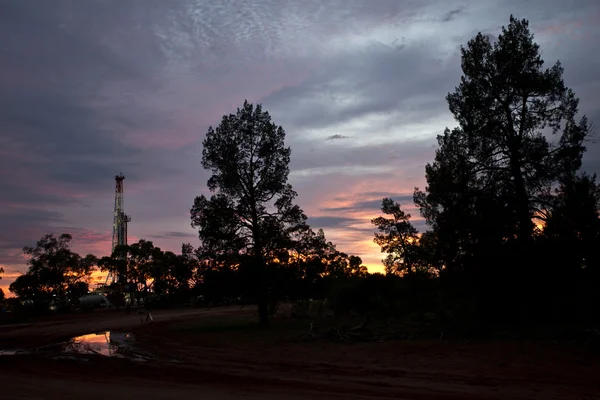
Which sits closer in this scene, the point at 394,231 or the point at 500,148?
the point at 500,148

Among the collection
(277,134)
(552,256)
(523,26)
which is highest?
(523,26)

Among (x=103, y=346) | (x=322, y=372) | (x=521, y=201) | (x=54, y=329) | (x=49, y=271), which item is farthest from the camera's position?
(x=49, y=271)

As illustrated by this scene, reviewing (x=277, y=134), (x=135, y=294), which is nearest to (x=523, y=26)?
(x=277, y=134)

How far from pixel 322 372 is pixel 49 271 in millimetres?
60527

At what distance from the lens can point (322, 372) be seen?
44.9 ft

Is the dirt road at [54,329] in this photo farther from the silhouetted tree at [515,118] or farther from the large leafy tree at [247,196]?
the silhouetted tree at [515,118]

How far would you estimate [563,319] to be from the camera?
70.4ft

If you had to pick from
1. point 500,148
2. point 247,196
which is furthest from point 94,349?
point 500,148

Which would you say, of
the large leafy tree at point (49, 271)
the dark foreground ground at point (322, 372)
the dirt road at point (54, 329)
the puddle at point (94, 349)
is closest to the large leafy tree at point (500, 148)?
the dark foreground ground at point (322, 372)

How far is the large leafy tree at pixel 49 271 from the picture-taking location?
62875 millimetres

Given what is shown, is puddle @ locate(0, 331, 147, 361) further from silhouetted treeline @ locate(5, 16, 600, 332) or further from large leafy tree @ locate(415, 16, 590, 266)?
large leafy tree @ locate(415, 16, 590, 266)

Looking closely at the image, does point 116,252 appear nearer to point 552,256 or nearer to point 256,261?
point 256,261

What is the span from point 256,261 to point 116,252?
5188 centimetres

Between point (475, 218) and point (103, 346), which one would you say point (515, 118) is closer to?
point (475, 218)
